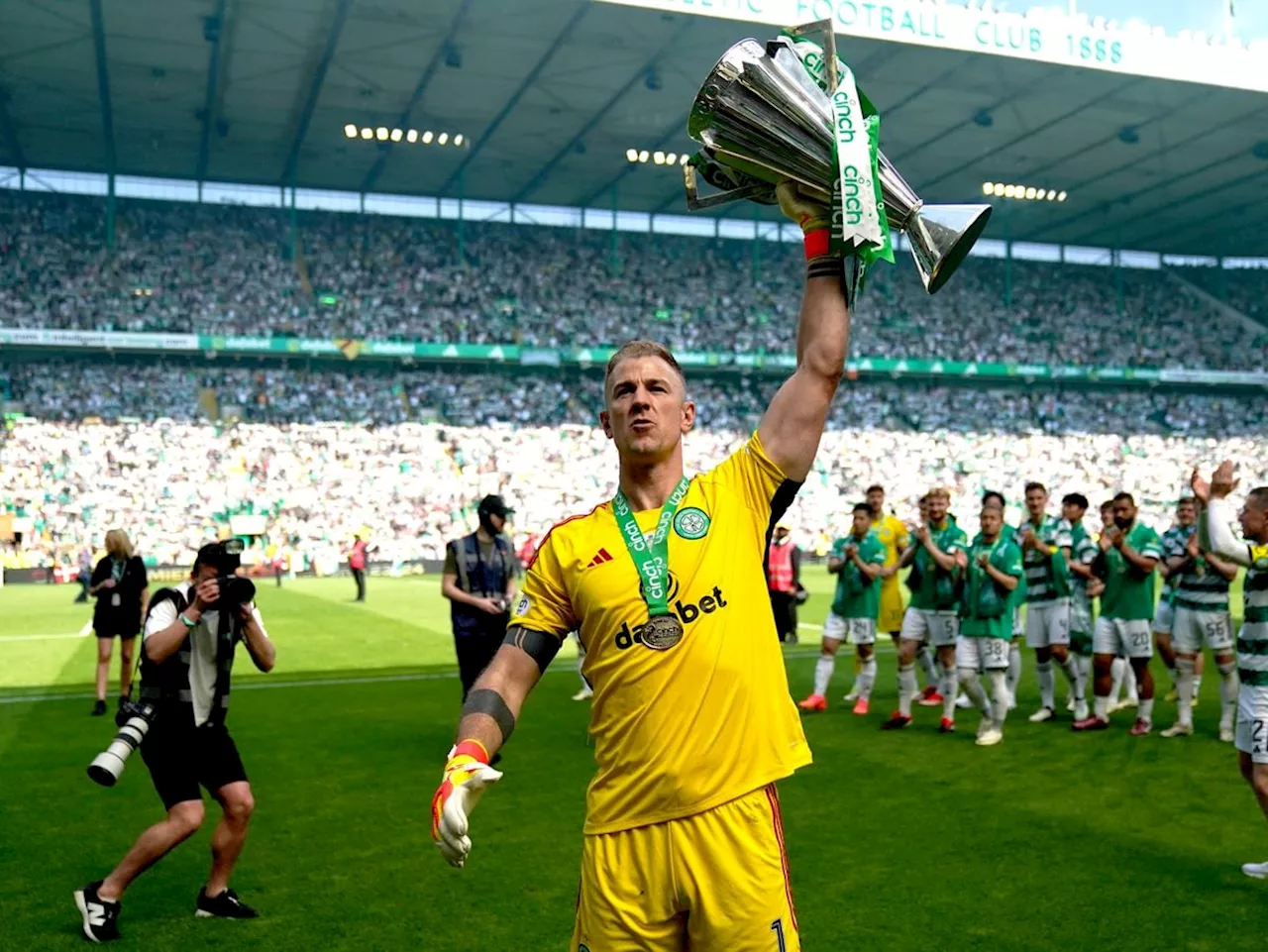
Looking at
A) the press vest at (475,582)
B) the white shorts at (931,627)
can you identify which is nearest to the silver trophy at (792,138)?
the press vest at (475,582)

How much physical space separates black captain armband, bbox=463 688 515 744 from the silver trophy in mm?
1576

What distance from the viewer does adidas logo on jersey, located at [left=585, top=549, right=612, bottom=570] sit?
3299 millimetres

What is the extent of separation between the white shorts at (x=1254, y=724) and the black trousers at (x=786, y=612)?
33.1ft

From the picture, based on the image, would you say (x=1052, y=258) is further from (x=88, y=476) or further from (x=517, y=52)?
(x=88, y=476)

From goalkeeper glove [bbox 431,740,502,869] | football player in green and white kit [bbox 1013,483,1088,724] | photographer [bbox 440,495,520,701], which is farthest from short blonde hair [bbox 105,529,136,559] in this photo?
goalkeeper glove [bbox 431,740,502,869]

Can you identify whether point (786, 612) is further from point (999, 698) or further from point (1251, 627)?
point (1251, 627)

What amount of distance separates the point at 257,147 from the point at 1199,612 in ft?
128

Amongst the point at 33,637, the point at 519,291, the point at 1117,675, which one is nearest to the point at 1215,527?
the point at 1117,675

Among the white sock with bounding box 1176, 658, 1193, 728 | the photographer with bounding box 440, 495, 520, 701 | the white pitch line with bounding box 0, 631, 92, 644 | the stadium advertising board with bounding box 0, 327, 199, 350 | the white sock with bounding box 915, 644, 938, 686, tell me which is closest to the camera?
the photographer with bounding box 440, 495, 520, 701

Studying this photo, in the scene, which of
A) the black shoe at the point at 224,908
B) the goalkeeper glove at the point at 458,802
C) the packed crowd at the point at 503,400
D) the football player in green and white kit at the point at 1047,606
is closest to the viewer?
the goalkeeper glove at the point at 458,802

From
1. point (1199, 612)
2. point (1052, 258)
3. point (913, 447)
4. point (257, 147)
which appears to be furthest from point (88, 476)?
point (1052, 258)

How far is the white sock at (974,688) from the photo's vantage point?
37.3 ft

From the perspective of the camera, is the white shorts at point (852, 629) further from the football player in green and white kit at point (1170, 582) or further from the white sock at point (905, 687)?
the football player in green and white kit at point (1170, 582)

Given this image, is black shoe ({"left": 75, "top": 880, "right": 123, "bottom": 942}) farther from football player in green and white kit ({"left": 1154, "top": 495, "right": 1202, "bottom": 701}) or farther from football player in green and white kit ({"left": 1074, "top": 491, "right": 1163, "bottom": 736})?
football player in green and white kit ({"left": 1154, "top": 495, "right": 1202, "bottom": 701})
